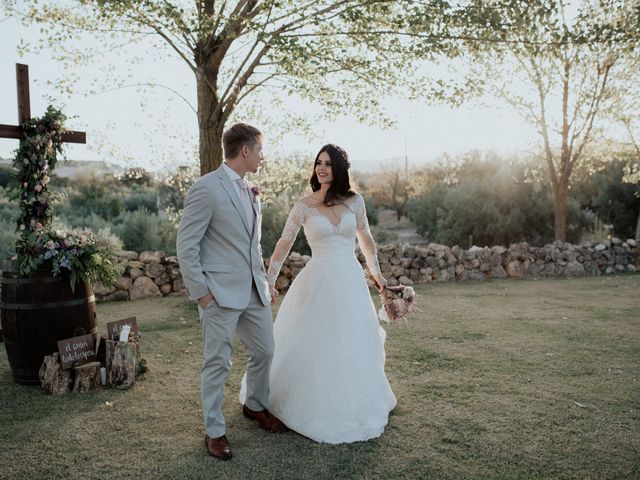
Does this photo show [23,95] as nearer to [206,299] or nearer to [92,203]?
[206,299]

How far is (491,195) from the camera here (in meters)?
17.7

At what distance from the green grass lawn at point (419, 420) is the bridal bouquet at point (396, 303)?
0.72 metres

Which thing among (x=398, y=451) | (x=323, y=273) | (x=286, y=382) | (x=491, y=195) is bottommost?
(x=398, y=451)

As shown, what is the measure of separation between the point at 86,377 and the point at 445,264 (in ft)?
28.5

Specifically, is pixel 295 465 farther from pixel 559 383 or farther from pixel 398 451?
pixel 559 383

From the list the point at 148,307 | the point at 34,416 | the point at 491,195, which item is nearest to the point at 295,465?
the point at 34,416

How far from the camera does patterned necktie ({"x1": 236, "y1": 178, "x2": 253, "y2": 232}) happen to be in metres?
3.74

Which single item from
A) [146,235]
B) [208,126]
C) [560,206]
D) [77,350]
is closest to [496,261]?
[560,206]

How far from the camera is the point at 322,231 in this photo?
14.4ft

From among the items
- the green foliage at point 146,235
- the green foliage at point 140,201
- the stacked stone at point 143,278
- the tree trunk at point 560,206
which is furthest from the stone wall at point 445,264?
the green foliage at point 140,201

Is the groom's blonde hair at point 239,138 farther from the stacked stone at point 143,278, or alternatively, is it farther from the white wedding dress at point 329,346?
the stacked stone at point 143,278

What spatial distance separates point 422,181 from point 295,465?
25.6 meters

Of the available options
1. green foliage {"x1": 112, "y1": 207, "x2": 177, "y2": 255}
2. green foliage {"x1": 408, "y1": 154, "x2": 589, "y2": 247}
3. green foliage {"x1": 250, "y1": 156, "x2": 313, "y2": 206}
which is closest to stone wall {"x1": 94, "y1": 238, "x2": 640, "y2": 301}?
green foliage {"x1": 250, "y1": 156, "x2": 313, "y2": 206}

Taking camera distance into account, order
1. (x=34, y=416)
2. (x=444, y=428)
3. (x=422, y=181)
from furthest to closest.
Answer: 1. (x=422, y=181)
2. (x=34, y=416)
3. (x=444, y=428)
